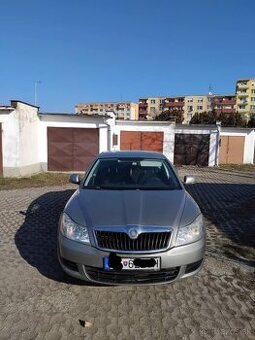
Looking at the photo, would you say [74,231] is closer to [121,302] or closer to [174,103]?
[121,302]

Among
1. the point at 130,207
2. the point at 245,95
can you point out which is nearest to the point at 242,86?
the point at 245,95

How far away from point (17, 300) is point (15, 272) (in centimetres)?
74

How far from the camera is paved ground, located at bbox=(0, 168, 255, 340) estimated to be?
2971 millimetres

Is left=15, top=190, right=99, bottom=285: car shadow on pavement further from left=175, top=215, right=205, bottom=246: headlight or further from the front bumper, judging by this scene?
left=175, top=215, right=205, bottom=246: headlight

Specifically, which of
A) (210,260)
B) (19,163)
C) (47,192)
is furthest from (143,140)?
(210,260)

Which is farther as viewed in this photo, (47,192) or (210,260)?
(47,192)

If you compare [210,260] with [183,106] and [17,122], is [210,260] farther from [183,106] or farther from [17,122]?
[183,106]

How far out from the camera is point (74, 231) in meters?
3.54

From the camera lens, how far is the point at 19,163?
1440 centimetres

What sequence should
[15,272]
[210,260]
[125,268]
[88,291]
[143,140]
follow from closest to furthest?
[125,268] < [88,291] < [15,272] < [210,260] < [143,140]

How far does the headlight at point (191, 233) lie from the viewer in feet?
11.2

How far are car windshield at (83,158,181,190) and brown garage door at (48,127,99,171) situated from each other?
12.6m

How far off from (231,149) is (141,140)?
8733 mm

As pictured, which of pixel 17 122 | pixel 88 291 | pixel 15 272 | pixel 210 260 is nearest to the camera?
pixel 88 291
